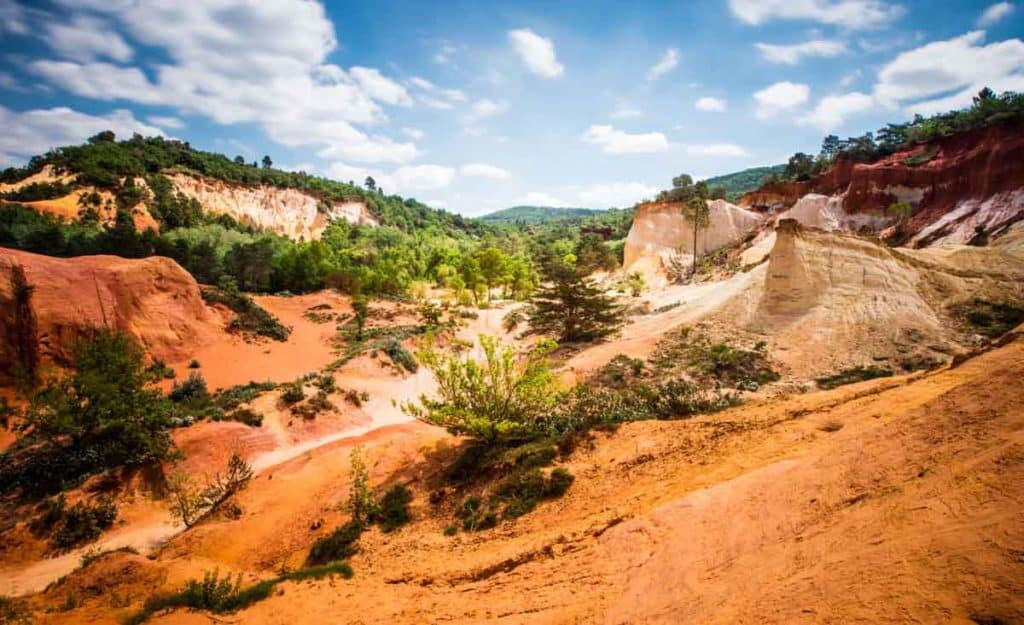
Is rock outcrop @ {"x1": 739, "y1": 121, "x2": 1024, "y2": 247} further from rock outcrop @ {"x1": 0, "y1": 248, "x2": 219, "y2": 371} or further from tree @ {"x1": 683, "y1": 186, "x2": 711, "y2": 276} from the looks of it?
rock outcrop @ {"x1": 0, "y1": 248, "x2": 219, "y2": 371}

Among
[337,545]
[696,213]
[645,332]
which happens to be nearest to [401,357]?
[645,332]

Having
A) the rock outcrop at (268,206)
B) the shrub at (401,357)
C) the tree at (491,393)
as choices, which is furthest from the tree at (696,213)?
the rock outcrop at (268,206)

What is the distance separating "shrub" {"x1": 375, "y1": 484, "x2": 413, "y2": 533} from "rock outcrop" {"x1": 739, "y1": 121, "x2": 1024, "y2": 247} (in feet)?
152

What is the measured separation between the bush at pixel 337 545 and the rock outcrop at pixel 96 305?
1756 cm

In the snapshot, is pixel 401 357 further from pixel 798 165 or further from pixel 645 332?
pixel 798 165

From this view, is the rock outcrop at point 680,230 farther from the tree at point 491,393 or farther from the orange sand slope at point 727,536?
the orange sand slope at point 727,536

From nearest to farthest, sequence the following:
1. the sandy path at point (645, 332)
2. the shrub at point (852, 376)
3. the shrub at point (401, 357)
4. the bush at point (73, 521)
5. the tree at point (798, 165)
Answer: the bush at point (73, 521)
the shrub at point (852, 376)
the sandy path at point (645, 332)
the shrub at point (401, 357)
the tree at point (798, 165)

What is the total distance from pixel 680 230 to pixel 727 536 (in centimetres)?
5950

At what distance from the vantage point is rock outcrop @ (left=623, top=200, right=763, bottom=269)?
2315 inches

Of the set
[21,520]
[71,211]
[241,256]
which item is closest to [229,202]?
[71,211]

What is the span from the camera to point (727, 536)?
21.0 ft

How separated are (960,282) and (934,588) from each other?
25404 mm

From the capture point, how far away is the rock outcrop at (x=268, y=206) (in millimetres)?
76000

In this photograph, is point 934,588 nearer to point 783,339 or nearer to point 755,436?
point 755,436
